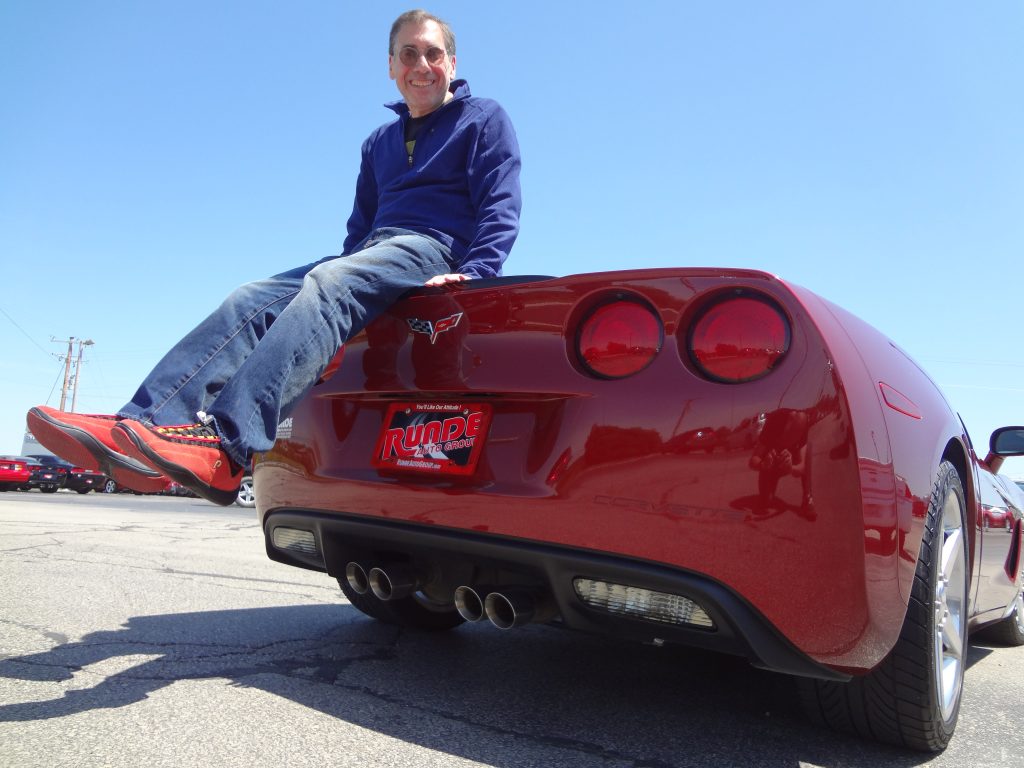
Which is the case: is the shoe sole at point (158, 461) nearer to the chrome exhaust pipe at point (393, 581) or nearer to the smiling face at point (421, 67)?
the chrome exhaust pipe at point (393, 581)

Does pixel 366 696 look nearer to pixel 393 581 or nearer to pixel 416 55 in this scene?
pixel 393 581

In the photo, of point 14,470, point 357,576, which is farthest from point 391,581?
point 14,470

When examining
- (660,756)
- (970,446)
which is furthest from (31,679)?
(970,446)

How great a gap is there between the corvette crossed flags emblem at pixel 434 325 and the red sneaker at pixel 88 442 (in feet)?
2.50

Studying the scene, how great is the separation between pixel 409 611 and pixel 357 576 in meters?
0.95

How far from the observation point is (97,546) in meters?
5.84

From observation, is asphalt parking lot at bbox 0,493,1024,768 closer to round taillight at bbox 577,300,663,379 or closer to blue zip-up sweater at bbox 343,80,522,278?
round taillight at bbox 577,300,663,379

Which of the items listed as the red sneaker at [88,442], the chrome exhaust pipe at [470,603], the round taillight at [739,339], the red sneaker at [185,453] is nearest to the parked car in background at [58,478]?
the red sneaker at [88,442]

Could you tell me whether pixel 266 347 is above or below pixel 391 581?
above

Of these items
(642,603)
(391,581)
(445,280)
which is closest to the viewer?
(642,603)

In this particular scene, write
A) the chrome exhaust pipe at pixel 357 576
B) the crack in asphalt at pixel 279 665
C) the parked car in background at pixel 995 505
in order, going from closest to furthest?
the crack in asphalt at pixel 279 665
the chrome exhaust pipe at pixel 357 576
the parked car in background at pixel 995 505

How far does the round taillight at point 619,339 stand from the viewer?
73.4 inches

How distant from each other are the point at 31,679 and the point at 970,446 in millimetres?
2945

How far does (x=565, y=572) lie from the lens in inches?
73.1
